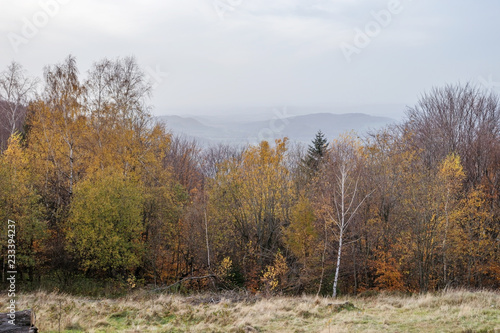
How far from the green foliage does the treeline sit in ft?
0.28

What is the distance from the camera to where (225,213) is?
91.2ft

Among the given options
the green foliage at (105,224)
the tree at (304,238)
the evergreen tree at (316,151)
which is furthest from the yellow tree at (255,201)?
the evergreen tree at (316,151)

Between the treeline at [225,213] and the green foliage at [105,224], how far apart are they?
0.28ft

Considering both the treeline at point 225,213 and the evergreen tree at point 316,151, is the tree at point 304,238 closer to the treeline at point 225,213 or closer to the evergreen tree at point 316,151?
the treeline at point 225,213

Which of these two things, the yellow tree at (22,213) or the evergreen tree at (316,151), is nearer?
the yellow tree at (22,213)

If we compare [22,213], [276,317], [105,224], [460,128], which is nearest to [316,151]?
[460,128]

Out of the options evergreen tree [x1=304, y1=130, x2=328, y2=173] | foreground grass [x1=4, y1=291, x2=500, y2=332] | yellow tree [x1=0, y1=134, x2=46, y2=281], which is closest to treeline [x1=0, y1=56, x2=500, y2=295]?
yellow tree [x1=0, y1=134, x2=46, y2=281]

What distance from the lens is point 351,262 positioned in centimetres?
2630

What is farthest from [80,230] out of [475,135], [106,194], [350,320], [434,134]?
[475,135]

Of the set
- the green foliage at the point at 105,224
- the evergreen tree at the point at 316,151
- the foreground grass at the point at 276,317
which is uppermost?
the evergreen tree at the point at 316,151

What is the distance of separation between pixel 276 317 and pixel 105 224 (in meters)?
13.6

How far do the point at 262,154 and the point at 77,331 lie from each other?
735 inches

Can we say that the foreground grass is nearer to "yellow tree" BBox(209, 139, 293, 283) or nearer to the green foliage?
the green foliage

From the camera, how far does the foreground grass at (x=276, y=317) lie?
10273 mm
